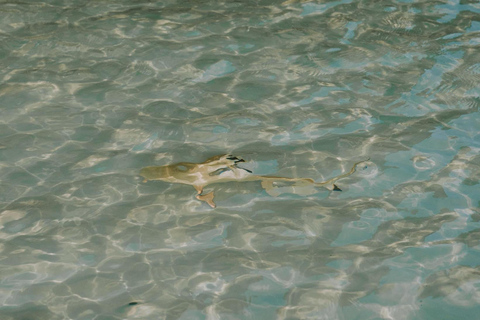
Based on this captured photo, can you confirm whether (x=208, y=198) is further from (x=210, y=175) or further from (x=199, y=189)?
(x=210, y=175)

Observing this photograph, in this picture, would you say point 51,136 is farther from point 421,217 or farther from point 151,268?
point 421,217

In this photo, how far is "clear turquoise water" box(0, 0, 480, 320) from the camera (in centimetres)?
289

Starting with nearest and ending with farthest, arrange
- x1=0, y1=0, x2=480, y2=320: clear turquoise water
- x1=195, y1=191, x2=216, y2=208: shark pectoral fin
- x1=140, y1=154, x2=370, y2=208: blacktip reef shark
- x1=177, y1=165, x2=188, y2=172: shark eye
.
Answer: x1=0, y1=0, x2=480, y2=320: clear turquoise water
x1=195, y1=191, x2=216, y2=208: shark pectoral fin
x1=140, y1=154, x2=370, y2=208: blacktip reef shark
x1=177, y1=165, x2=188, y2=172: shark eye

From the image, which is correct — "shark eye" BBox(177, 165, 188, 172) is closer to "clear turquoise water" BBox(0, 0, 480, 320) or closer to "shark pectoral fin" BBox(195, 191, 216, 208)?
"clear turquoise water" BBox(0, 0, 480, 320)

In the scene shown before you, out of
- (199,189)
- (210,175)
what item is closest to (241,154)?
(210,175)

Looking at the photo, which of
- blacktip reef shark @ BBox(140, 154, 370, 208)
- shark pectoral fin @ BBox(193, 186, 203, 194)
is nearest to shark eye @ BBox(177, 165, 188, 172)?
blacktip reef shark @ BBox(140, 154, 370, 208)

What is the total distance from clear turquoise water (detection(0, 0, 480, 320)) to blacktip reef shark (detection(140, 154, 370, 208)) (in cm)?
6

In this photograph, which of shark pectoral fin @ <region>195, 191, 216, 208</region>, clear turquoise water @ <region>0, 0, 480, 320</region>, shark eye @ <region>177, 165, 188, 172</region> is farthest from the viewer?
shark eye @ <region>177, 165, 188, 172</region>

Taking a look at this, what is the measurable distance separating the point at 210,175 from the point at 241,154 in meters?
0.28

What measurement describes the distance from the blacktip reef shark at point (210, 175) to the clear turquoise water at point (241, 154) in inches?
2.2

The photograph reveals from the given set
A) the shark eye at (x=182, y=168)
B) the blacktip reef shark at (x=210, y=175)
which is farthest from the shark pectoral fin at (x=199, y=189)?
the shark eye at (x=182, y=168)

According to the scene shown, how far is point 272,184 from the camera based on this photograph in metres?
3.56

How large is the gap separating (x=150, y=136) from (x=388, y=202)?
4.75 ft

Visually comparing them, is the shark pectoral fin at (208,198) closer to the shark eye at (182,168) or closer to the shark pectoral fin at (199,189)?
the shark pectoral fin at (199,189)
